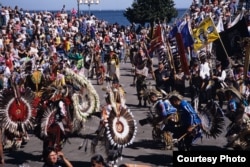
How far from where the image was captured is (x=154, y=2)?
50188mm

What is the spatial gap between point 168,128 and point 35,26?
62.1ft

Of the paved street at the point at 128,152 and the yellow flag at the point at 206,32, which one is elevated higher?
the yellow flag at the point at 206,32

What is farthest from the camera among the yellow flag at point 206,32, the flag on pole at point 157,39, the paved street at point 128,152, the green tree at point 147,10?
the green tree at point 147,10

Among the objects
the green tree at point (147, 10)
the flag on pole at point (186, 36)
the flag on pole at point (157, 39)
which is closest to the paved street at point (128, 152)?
the flag on pole at point (186, 36)

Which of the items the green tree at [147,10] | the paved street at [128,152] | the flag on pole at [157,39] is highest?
the green tree at [147,10]

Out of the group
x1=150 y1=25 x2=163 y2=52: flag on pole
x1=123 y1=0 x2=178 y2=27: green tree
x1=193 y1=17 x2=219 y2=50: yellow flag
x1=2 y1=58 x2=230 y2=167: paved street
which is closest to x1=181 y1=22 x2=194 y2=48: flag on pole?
x1=193 y1=17 x2=219 y2=50: yellow flag

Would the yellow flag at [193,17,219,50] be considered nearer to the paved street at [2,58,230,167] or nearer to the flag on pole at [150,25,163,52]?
the flag on pole at [150,25,163,52]

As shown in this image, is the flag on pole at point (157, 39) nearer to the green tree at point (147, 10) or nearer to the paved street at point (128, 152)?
the paved street at point (128, 152)

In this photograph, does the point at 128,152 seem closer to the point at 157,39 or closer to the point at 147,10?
the point at 157,39

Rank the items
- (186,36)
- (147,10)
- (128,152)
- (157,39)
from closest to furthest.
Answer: (128,152) → (186,36) → (157,39) → (147,10)

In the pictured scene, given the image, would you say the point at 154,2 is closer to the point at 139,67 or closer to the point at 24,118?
the point at 139,67

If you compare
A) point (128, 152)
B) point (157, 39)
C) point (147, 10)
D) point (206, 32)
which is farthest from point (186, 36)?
point (147, 10)

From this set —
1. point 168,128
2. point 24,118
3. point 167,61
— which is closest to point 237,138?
point 168,128

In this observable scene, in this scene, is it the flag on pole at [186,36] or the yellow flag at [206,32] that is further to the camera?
the flag on pole at [186,36]
